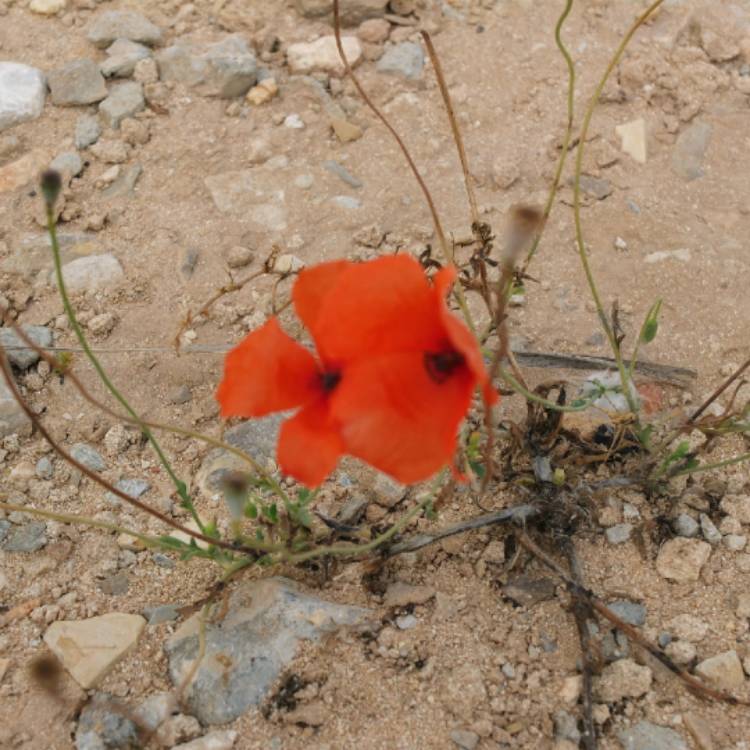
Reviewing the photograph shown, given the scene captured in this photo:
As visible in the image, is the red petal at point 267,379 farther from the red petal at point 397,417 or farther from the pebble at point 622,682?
the pebble at point 622,682

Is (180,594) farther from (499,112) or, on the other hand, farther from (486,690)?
(499,112)

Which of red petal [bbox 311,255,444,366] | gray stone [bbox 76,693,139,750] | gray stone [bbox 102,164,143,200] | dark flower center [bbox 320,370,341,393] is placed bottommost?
gray stone [bbox 76,693,139,750]

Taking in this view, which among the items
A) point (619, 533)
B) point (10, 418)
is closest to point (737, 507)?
point (619, 533)

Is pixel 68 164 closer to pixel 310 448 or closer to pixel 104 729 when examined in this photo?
pixel 104 729

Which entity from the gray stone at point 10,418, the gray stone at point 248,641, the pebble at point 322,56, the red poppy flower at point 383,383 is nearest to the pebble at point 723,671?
the gray stone at point 248,641

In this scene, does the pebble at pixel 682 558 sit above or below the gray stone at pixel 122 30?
below

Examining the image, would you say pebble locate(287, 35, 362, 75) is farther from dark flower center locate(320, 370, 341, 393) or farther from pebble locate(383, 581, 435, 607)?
dark flower center locate(320, 370, 341, 393)

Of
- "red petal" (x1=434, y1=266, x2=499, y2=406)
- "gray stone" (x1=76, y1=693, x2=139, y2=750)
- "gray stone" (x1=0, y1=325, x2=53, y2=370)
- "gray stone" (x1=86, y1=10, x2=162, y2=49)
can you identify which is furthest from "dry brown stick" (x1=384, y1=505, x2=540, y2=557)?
"gray stone" (x1=86, y1=10, x2=162, y2=49)
